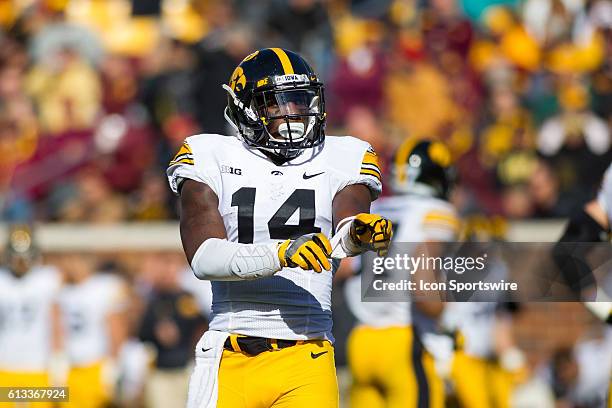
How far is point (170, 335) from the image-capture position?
1014 cm

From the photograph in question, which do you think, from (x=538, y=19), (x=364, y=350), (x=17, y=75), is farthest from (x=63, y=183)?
(x=364, y=350)

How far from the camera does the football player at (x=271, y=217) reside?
14.5ft

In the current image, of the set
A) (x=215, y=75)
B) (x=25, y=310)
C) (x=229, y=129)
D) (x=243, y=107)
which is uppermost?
(x=215, y=75)

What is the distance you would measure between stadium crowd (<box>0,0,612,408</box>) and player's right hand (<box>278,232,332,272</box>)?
4.61m

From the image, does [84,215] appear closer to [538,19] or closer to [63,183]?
[63,183]


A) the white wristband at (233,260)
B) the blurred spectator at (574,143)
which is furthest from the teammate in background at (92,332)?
the white wristband at (233,260)

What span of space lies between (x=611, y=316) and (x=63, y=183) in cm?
763

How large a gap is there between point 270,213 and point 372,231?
1.68 ft

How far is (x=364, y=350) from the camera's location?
7.00 meters

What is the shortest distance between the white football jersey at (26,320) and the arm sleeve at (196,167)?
4.87 m

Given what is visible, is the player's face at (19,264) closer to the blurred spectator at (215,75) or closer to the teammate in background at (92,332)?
the teammate in background at (92,332)

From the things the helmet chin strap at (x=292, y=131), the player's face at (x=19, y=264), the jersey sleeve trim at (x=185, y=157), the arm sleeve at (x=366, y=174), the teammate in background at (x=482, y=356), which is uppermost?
the helmet chin strap at (x=292, y=131)

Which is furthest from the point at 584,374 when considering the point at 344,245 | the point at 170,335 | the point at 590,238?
the point at 344,245

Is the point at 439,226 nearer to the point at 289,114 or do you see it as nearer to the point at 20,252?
the point at 289,114
